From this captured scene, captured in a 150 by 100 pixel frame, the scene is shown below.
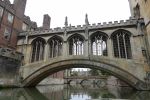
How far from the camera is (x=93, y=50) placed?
632 inches

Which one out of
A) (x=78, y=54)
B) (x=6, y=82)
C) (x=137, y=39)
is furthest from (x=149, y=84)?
(x=6, y=82)

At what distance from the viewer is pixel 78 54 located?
16.3 m

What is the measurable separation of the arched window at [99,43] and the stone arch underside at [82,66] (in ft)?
4.12

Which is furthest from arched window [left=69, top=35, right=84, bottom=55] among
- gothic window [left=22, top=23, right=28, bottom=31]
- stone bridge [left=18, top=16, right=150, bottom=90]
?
gothic window [left=22, top=23, right=28, bottom=31]

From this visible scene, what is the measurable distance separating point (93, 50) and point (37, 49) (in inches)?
291

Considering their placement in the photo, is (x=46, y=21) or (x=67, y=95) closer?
(x=67, y=95)

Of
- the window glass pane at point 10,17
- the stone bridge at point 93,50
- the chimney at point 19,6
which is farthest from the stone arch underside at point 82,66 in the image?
the chimney at point 19,6

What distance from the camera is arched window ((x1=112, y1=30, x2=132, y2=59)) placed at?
14.9m

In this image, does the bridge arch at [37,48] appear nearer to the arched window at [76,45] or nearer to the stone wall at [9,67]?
the stone wall at [9,67]

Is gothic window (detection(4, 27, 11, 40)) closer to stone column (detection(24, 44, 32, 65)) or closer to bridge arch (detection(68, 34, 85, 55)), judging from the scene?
stone column (detection(24, 44, 32, 65))

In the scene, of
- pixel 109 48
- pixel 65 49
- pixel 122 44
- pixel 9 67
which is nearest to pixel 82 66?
pixel 65 49

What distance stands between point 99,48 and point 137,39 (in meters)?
3.89

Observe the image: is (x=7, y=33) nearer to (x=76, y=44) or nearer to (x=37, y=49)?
(x=37, y=49)

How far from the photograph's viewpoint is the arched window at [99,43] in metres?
15.9
